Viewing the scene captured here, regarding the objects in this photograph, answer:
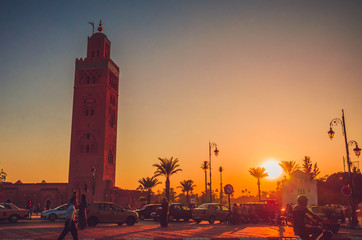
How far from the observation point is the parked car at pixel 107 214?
67.4ft

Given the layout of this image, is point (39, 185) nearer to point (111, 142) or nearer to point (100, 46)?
point (111, 142)

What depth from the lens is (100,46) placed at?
210 ft

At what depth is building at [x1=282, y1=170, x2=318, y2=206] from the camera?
132ft

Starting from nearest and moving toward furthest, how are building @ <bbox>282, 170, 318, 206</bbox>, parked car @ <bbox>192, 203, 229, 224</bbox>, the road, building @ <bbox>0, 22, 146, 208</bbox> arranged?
the road, parked car @ <bbox>192, 203, 229, 224</bbox>, building @ <bbox>282, 170, 318, 206</bbox>, building @ <bbox>0, 22, 146, 208</bbox>

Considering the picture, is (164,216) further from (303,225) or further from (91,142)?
(91,142)

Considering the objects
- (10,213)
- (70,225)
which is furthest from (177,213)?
(70,225)

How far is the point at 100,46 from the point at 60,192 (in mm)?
26540

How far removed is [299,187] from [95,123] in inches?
1373

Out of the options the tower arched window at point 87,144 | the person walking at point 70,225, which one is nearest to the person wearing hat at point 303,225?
the person walking at point 70,225

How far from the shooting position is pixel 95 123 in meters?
60.0

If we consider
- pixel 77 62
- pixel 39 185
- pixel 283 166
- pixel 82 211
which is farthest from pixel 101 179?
pixel 82 211

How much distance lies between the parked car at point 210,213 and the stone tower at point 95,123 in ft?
108

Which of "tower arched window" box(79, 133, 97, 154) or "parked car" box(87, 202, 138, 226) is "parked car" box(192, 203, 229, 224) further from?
"tower arched window" box(79, 133, 97, 154)

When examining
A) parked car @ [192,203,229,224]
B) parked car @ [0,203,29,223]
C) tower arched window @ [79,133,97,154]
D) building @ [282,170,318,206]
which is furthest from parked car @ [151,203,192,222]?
tower arched window @ [79,133,97,154]
